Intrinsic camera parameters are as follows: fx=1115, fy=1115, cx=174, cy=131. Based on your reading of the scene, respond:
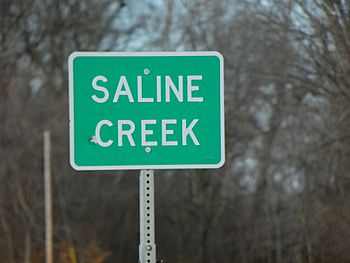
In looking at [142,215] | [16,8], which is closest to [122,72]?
[142,215]

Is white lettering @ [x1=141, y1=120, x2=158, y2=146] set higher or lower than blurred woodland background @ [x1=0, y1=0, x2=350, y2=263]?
lower

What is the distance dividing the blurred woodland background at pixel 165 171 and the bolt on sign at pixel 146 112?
81.1 ft

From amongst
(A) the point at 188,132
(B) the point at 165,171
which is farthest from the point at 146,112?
(B) the point at 165,171

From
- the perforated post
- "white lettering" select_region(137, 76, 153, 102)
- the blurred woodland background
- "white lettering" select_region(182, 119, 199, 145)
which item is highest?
the blurred woodland background

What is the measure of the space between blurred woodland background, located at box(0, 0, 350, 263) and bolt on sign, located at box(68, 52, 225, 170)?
24.7 meters

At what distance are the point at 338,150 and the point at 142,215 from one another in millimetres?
21429

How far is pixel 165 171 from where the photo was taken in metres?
39.8

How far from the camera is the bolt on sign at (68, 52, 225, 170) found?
4.68 metres

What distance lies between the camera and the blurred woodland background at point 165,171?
33281 mm

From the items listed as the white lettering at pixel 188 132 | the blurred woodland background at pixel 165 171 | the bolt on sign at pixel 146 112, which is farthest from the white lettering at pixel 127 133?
the blurred woodland background at pixel 165 171

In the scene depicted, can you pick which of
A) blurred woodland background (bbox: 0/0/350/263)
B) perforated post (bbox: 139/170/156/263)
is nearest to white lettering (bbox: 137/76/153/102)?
perforated post (bbox: 139/170/156/263)

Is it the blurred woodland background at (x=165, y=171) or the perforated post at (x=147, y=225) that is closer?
the perforated post at (x=147, y=225)

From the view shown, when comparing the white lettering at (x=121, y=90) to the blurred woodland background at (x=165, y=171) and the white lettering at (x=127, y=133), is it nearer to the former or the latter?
the white lettering at (x=127, y=133)

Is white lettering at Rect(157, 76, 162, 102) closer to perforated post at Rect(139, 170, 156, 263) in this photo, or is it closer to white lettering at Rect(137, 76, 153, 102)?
white lettering at Rect(137, 76, 153, 102)
